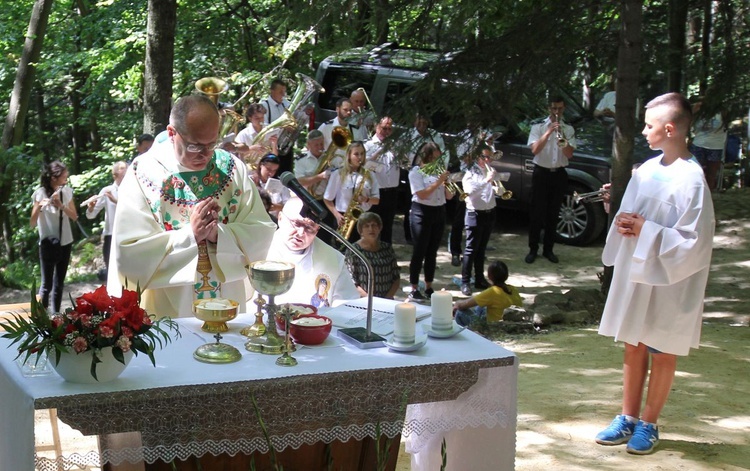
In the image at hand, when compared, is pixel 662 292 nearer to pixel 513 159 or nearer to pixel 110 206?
pixel 110 206

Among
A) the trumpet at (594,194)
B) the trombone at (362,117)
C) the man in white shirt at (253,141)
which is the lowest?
the trumpet at (594,194)

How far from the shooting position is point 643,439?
5.21m

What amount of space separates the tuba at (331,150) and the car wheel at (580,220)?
3644 millimetres

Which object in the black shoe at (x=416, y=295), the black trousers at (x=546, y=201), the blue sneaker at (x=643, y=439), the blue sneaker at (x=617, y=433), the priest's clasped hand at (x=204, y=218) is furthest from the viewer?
the black trousers at (x=546, y=201)

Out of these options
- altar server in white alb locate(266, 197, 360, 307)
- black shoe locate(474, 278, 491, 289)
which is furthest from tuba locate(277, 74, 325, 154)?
altar server in white alb locate(266, 197, 360, 307)

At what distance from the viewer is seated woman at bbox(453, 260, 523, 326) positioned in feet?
27.8

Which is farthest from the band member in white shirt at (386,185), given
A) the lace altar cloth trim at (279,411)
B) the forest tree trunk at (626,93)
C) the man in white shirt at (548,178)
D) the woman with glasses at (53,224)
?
the lace altar cloth trim at (279,411)

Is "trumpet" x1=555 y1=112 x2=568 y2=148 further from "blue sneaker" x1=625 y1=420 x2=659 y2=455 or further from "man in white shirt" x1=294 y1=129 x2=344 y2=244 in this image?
"blue sneaker" x1=625 y1=420 x2=659 y2=455

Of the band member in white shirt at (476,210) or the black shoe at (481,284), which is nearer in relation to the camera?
the band member in white shirt at (476,210)

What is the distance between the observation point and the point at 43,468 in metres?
3.50

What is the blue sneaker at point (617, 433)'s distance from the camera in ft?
17.5

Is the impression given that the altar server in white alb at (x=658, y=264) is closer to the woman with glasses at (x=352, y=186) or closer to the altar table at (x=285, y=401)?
the altar table at (x=285, y=401)

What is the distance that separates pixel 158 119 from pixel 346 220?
2.38 metres

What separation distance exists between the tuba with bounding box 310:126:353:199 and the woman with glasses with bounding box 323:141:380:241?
0.34ft
